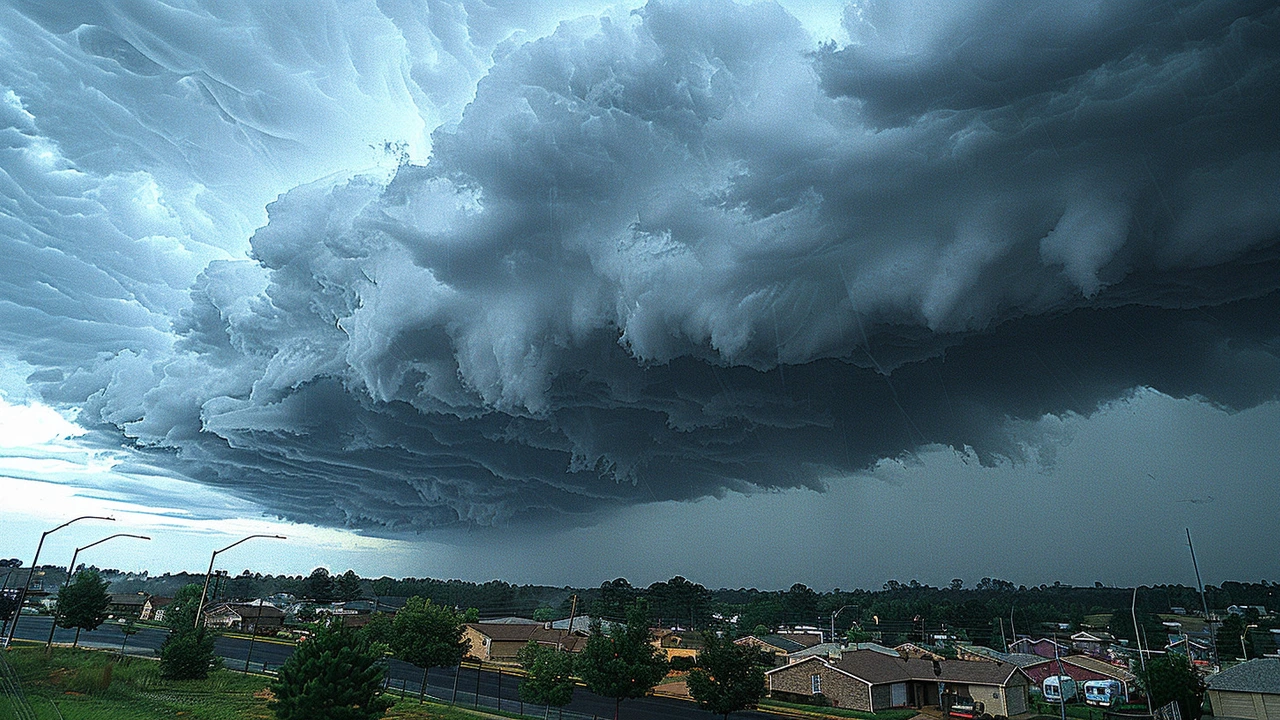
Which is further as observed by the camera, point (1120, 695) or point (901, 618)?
point (901, 618)

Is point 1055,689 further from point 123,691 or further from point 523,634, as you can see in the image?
point 123,691

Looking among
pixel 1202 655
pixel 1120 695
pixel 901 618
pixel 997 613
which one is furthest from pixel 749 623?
pixel 1120 695

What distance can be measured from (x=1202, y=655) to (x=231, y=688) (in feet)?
518

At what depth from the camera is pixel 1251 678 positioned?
6662cm

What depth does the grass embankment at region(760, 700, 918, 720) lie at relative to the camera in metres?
62.1

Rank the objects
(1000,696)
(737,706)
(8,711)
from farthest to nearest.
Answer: (1000,696)
(737,706)
(8,711)

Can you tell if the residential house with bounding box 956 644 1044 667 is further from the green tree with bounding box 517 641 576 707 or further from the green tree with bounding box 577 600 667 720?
the green tree with bounding box 517 641 576 707

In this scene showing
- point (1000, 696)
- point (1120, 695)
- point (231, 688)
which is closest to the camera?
point (231, 688)

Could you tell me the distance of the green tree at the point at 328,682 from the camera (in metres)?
33.4

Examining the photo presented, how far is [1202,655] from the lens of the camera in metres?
134

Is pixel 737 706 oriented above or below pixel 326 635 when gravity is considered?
below

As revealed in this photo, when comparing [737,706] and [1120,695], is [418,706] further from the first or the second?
[1120,695]

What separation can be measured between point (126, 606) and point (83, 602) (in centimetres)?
10006

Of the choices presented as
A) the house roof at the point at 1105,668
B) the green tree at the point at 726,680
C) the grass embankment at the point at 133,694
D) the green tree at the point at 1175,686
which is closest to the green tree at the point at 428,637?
the grass embankment at the point at 133,694
